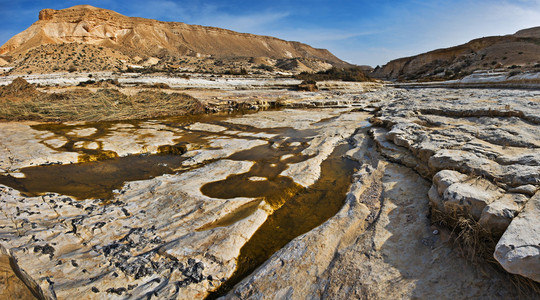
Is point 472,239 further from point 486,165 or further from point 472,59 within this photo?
point 472,59

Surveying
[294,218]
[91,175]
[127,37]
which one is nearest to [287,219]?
[294,218]

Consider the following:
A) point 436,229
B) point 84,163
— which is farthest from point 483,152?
point 84,163

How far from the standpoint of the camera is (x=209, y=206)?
111 inches

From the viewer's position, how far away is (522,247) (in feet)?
4.66

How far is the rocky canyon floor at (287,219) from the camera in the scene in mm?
1700

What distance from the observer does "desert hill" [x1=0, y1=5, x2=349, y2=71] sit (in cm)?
4819

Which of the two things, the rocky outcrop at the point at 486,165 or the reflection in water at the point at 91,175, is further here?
the reflection in water at the point at 91,175

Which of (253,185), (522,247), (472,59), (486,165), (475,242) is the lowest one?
(253,185)

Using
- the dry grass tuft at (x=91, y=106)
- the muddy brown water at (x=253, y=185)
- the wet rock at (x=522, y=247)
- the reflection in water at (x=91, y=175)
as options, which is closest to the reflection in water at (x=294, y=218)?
the muddy brown water at (x=253, y=185)

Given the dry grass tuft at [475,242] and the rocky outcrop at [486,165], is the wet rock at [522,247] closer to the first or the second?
the rocky outcrop at [486,165]

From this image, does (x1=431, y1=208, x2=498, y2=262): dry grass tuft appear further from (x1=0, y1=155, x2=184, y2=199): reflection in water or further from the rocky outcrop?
(x1=0, y1=155, x2=184, y2=199): reflection in water

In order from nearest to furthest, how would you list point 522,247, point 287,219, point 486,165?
point 522,247 → point 486,165 → point 287,219

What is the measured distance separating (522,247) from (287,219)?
6.27ft

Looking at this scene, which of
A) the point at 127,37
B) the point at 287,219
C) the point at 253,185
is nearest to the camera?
the point at 287,219
